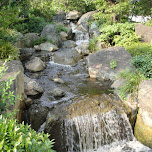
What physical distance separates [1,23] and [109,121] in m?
5.57

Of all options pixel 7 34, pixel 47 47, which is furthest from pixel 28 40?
pixel 7 34

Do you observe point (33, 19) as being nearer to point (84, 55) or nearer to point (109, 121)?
point (84, 55)

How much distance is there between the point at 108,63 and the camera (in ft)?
27.1

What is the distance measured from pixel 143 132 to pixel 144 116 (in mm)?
501

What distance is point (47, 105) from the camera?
578 cm

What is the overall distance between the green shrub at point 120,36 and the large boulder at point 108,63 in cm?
132

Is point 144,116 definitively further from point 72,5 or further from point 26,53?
point 72,5

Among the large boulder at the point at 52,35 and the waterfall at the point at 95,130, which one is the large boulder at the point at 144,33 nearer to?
the large boulder at the point at 52,35

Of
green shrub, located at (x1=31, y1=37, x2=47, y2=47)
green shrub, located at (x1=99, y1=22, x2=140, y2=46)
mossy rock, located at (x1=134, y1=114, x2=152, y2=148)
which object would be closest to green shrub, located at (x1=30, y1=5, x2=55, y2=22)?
green shrub, located at (x1=31, y1=37, x2=47, y2=47)

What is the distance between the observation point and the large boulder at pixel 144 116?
4770 mm

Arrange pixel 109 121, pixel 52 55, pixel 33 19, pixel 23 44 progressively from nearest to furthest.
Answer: pixel 109 121 → pixel 52 55 → pixel 23 44 → pixel 33 19

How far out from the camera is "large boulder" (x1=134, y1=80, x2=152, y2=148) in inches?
188

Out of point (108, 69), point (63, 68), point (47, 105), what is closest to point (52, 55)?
point (63, 68)

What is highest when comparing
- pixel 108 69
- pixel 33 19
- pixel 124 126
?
pixel 33 19
